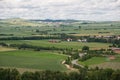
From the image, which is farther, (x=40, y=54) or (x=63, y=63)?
A: (x=40, y=54)

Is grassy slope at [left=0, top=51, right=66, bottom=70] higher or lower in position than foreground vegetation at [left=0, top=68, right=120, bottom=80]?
lower

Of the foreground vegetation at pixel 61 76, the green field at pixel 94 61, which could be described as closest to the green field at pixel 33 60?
the green field at pixel 94 61

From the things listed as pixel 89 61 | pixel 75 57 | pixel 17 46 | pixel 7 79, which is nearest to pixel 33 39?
pixel 17 46

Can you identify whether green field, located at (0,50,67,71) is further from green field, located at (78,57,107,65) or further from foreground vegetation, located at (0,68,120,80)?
foreground vegetation, located at (0,68,120,80)

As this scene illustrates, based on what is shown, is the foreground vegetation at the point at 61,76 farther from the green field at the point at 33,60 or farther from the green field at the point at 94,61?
the green field at the point at 94,61

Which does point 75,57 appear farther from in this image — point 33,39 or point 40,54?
point 33,39

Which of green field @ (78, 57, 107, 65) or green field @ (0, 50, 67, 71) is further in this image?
green field @ (78, 57, 107, 65)

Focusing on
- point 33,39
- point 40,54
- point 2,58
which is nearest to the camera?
point 2,58

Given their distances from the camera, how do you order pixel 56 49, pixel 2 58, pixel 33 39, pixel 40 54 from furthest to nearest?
pixel 33 39 < pixel 56 49 < pixel 40 54 < pixel 2 58

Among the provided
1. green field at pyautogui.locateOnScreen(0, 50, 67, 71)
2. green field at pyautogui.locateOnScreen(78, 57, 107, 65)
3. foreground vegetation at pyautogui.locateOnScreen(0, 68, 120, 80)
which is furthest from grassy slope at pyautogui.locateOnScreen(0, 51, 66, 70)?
foreground vegetation at pyautogui.locateOnScreen(0, 68, 120, 80)
